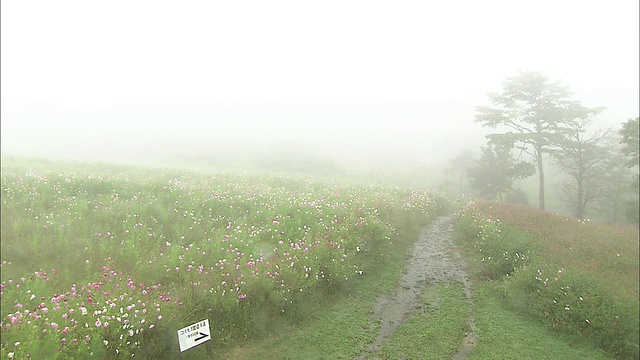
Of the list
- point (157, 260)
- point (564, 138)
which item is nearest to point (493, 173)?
point (564, 138)

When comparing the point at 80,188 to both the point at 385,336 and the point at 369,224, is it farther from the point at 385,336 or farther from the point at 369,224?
the point at 385,336

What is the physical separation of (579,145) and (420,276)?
20.1 m

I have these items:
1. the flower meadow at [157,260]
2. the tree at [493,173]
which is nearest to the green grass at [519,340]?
the flower meadow at [157,260]

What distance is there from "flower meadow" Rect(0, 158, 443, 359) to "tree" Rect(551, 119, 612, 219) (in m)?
17.5

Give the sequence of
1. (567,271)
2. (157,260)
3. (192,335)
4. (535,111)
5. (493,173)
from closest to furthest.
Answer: (192,335) < (157,260) < (567,271) < (535,111) < (493,173)

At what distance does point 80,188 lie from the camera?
13.2m

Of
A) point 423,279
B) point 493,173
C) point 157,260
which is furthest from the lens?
point 493,173

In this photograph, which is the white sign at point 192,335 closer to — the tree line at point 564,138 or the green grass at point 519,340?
the green grass at point 519,340

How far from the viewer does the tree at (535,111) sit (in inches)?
932

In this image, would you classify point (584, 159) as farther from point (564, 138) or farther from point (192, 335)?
point (192, 335)

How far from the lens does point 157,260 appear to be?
870 centimetres

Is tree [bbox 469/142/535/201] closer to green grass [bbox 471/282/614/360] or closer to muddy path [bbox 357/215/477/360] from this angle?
muddy path [bbox 357/215/477/360]

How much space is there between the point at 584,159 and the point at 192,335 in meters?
28.9

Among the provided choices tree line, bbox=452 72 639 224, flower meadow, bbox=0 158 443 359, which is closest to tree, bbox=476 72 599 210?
tree line, bbox=452 72 639 224
